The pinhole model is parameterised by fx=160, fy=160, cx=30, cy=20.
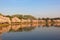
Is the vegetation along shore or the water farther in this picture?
the vegetation along shore

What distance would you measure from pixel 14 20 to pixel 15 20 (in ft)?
3.19

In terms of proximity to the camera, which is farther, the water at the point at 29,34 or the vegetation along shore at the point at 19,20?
the vegetation along shore at the point at 19,20

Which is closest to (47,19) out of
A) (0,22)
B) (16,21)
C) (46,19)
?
(46,19)

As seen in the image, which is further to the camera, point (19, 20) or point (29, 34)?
point (19, 20)

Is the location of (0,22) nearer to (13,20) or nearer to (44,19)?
(13,20)

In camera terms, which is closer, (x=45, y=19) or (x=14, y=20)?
(x=14, y=20)

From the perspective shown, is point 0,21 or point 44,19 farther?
point 44,19

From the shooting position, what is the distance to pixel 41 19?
479ft

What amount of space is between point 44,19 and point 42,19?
249cm

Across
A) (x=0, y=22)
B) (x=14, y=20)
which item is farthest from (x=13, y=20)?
(x=0, y=22)

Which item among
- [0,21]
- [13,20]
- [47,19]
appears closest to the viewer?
[0,21]

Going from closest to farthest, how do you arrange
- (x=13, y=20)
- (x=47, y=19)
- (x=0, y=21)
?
(x=0, y=21) → (x=13, y=20) → (x=47, y=19)

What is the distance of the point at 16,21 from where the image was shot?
9894 centimetres

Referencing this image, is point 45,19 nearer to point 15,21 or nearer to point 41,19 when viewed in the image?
point 41,19
